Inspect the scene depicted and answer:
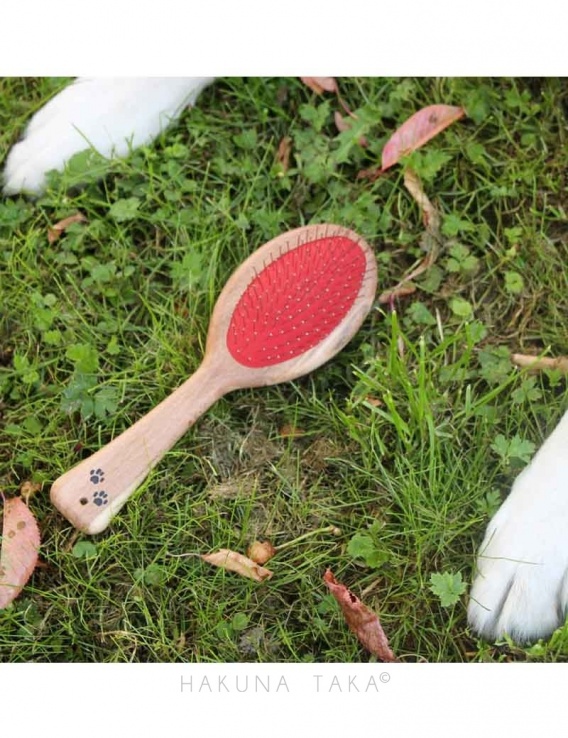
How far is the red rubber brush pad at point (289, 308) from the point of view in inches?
67.1

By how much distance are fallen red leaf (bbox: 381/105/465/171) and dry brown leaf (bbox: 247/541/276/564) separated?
830mm

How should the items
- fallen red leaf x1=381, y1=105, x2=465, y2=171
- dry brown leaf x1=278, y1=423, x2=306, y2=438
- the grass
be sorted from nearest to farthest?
the grass → dry brown leaf x1=278, y1=423, x2=306, y2=438 → fallen red leaf x1=381, y1=105, x2=465, y2=171

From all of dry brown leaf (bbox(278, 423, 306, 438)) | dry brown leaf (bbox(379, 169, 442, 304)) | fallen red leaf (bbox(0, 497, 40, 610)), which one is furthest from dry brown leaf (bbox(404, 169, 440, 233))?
fallen red leaf (bbox(0, 497, 40, 610))

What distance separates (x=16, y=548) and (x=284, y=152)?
3.19ft

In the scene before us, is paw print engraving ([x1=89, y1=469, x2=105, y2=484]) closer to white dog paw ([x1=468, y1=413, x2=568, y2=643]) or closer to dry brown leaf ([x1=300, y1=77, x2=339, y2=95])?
white dog paw ([x1=468, y1=413, x2=568, y2=643])

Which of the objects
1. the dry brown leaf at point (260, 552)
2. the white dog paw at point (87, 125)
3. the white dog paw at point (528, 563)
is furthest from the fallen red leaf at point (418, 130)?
the dry brown leaf at point (260, 552)

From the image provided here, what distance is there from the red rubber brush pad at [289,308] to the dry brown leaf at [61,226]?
1.32 ft

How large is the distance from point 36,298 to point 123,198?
0.29 metres

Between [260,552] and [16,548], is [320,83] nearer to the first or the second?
[260,552]

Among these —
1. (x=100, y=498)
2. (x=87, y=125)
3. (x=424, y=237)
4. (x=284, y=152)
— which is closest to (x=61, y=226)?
(x=87, y=125)

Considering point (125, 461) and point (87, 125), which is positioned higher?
point (87, 125)

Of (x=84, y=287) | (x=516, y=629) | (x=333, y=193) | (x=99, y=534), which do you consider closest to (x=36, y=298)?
(x=84, y=287)

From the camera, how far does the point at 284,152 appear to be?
1.96m

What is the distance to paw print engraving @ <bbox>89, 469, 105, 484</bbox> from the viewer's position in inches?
62.2
